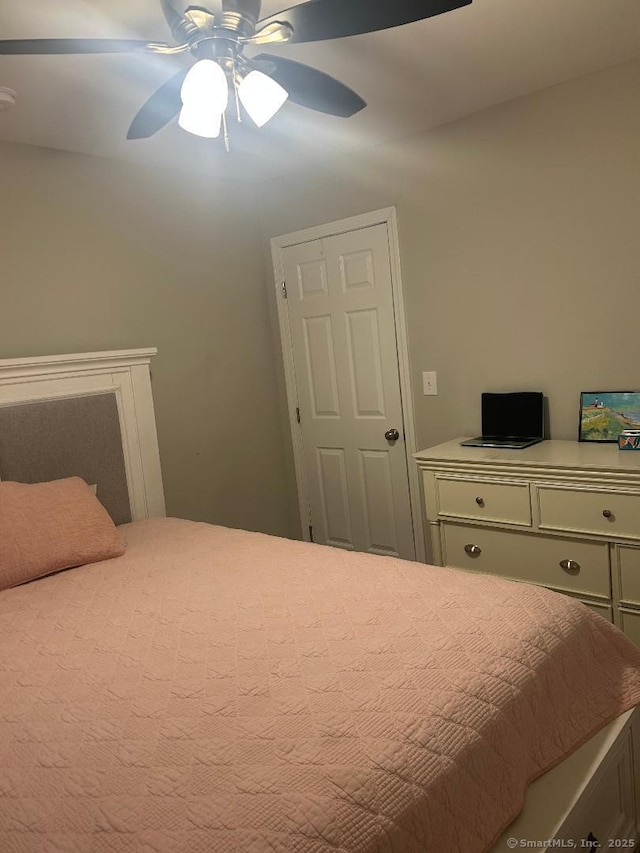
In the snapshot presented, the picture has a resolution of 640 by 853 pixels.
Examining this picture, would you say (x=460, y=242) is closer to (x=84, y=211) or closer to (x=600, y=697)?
(x=84, y=211)

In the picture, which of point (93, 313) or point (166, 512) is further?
point (166, 512)

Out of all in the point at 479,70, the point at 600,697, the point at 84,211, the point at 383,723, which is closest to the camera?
the point at 383,723

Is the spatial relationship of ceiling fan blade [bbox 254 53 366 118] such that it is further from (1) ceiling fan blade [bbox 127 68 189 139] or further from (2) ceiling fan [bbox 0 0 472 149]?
(1) ceiling fan blade [bbox 127 68 189 139]

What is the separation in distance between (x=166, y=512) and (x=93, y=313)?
3.38 ft

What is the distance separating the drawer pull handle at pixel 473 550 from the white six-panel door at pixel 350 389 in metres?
0.71

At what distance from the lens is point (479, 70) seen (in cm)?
240

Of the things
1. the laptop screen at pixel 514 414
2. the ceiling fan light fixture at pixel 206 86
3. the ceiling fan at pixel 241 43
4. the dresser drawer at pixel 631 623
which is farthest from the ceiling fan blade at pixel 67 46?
the dresser drawer at pixel 631 623

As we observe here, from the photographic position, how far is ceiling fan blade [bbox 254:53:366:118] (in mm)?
1729

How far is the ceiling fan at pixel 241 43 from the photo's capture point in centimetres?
142

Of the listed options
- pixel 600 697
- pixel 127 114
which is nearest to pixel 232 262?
pixel 127 114

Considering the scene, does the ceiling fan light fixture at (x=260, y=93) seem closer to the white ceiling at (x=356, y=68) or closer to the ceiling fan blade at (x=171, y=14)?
the ceiling fan blade at (x=171, y=14)

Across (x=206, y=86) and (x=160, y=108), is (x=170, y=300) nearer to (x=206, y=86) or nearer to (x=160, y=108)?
(x=160, y=108)

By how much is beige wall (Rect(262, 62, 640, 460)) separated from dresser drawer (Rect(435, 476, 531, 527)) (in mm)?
487

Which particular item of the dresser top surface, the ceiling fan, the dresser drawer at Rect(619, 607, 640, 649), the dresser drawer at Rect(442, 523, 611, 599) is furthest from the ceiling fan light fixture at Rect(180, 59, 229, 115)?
the dresser drawer at Rect(619, 607, 640, 649)
